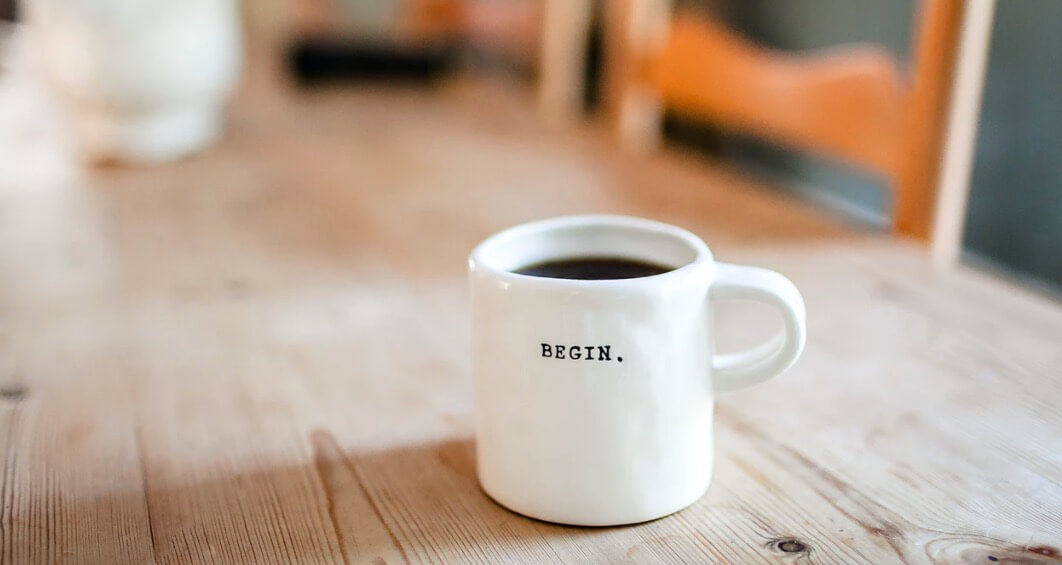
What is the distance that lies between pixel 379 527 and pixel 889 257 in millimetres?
506

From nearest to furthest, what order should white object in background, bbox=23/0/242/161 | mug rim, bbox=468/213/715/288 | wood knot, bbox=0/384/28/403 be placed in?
mug rim, bbox=468/213/715/288 → wood knot, bbox=0/384/28/403 → white object in background, bbox=23/0/242/161

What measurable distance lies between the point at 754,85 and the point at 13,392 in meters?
0.71

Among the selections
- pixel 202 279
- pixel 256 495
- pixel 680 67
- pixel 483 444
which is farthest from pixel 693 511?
pixel 680 67

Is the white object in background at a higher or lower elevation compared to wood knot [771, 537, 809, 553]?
higher

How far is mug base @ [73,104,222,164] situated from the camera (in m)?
1.06

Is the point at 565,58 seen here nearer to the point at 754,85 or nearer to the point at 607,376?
the point at 754,85

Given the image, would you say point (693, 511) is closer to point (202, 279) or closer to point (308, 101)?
point (202, 279)

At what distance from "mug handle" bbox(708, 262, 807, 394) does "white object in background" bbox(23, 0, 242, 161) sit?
0.78 meters

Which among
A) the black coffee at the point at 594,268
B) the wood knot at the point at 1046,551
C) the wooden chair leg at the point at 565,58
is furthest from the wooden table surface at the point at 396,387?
the wooden chair leg at the point at 565,58

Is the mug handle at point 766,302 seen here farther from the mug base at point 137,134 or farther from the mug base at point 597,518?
the mug base at point 137,134

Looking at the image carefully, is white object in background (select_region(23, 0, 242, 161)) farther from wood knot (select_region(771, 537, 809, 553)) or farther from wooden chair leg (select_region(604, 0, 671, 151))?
wood knot (select_region(771, 537, 809, 553))

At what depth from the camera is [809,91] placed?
0.90 m

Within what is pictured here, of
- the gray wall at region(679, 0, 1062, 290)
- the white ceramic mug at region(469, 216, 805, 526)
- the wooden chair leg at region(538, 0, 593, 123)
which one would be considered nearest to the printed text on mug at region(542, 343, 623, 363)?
the white ceramic mug at region(469, 216, 805, 526)

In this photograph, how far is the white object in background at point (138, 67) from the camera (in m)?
0.98
